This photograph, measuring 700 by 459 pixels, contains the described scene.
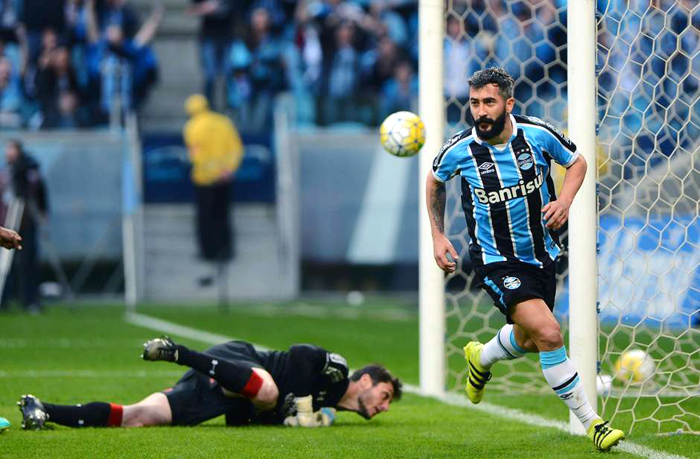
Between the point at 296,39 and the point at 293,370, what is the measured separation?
→ 55.7ft

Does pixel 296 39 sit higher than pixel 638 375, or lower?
higher

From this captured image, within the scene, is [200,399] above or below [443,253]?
below

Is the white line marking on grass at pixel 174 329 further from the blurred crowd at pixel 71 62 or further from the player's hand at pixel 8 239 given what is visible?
the player's hand at pixel 8 239

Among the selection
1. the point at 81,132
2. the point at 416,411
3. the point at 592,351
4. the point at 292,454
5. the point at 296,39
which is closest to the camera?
the point at 292,454

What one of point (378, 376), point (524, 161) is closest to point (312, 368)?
point (378, 376)

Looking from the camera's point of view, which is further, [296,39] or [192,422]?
Result: [296,39]

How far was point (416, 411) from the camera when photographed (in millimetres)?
8336

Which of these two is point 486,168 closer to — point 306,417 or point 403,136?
point 403,136

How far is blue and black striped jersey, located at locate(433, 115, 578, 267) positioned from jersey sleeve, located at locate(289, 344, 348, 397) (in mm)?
1205

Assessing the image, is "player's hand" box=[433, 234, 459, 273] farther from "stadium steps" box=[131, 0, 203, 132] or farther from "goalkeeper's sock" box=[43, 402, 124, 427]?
"stadium steps" box=[131, 0, 203, 132]

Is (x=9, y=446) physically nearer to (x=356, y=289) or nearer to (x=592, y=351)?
(x=592, y=351)

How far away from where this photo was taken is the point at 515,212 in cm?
648

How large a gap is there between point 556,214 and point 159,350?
7.60ft

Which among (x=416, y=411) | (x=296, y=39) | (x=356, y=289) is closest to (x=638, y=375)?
(x=416, y=411)
